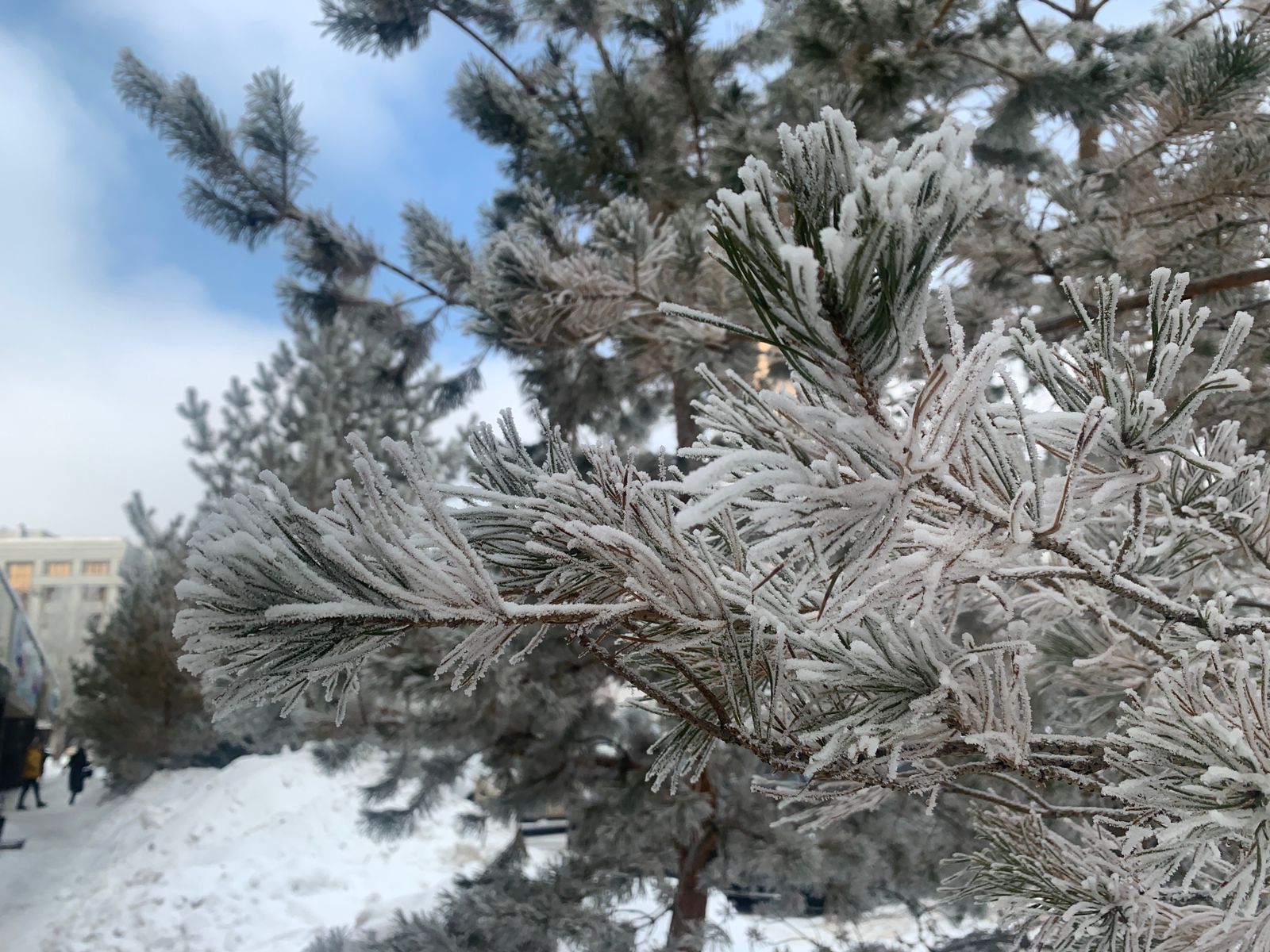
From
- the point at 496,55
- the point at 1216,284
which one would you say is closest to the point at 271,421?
the point at 496,55

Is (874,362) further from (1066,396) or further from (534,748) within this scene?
(534,748)

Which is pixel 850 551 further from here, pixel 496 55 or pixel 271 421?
pixel 271 421

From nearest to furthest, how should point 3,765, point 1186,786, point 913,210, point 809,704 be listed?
point 913,210 → point 1186,786 → point 809,704 → point 3,765

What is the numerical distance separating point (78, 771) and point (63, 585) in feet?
6.99

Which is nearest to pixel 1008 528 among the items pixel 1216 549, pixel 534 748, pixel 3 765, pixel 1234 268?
→ pixel 1216 549

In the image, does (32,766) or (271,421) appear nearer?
(32,766)

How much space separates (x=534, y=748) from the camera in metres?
3.04

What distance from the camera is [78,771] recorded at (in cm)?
706

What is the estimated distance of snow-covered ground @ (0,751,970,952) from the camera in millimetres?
4555

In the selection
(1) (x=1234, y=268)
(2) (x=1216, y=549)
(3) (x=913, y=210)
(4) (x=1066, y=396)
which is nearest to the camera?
(3) (x=913, y=210)

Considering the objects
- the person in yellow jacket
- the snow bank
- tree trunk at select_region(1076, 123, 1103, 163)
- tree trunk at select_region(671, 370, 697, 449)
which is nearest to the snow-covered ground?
the snow bank

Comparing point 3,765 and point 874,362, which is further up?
point 874,362

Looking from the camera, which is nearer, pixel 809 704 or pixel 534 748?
pixel 809 704

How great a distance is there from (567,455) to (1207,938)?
706 mm
